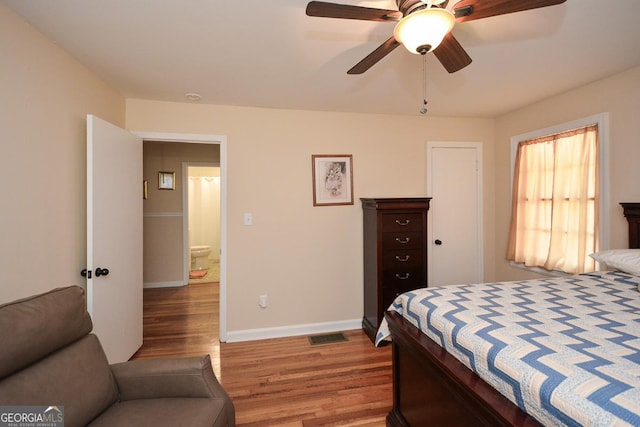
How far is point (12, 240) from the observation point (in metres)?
1.55

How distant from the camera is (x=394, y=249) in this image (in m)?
2.95

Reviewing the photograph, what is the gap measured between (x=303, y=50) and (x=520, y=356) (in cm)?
202

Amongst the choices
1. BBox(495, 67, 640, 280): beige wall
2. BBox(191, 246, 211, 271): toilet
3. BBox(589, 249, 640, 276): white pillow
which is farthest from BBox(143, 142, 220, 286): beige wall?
BBox(589, 249, 640, 276): white pillow

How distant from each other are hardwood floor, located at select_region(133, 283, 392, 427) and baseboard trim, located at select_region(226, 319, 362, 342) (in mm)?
71

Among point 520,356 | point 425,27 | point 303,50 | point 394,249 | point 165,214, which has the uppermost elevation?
point 303,50

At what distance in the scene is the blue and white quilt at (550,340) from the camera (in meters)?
0.80

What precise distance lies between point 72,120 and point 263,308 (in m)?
2.25

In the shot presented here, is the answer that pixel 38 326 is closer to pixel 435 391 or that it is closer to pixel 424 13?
pixel 435 391

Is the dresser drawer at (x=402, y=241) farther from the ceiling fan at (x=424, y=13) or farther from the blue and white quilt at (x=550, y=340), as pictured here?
the ceiling fan at (x=424, y=13)

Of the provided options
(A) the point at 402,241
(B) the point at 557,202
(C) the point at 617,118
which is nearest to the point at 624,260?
(B) the point at 557,202

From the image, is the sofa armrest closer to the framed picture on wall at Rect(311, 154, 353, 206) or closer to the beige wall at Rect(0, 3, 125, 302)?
the beige wall at Rect(0, 3, 125, 302)

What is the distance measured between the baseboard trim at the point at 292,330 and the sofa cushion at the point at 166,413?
1685mm

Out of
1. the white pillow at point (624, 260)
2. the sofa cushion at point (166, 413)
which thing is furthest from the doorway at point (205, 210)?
the white pillow at point (624, 260)

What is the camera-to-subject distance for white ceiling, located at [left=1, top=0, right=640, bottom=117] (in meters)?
1.58
